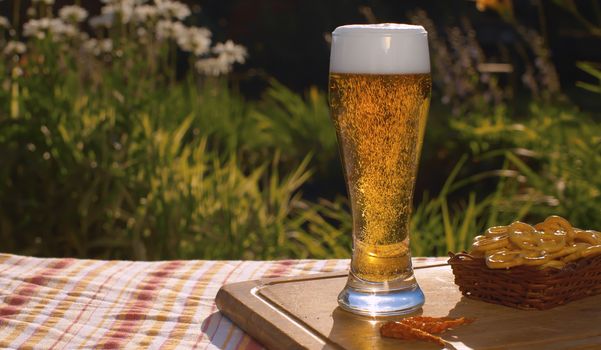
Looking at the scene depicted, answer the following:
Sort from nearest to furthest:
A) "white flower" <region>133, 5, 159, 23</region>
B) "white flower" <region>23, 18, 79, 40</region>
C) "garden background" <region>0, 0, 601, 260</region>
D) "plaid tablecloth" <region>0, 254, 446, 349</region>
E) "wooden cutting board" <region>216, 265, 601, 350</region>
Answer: "wooden cutting board" <region>216, 265, 601, 350</region> < "plaid tablecloth" <region>0, 254, 446, 349</region> < "garden background" <region>0, 0, 601, 260</region> < "white flower" <region>23, 18, 79, 40</region> < "white flower" <region>133, 5, 159, 23</region>

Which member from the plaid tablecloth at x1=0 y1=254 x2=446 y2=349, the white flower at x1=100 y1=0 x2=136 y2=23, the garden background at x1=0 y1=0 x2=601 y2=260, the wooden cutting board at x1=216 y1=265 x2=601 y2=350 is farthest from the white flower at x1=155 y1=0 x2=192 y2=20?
the wooden cutting board at x1=216 y1=265 x2=601 y2=350

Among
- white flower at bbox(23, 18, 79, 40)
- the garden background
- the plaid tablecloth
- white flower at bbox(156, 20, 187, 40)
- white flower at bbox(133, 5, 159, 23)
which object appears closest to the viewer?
the plaid tablecloth

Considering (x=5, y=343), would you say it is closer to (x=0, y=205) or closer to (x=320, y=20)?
(x=0, y=205)

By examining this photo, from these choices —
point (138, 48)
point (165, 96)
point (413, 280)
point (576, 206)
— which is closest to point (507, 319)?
point (413, 280)

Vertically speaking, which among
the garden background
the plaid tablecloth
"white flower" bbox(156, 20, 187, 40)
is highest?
"white flower" bbox(156, 20, 187, 40)

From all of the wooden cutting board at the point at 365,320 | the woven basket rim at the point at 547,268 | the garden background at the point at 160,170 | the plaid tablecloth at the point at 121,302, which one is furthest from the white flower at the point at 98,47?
the woven basket rim at the point at 547,268

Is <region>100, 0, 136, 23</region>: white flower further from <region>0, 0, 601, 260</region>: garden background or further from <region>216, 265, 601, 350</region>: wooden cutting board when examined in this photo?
<region>216, 265, 601, 350</region>: wooden cutting board

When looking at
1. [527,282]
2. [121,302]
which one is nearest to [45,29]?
[121,302]

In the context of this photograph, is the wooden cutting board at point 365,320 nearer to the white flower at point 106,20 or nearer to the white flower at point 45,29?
the white flower at point 45,29
